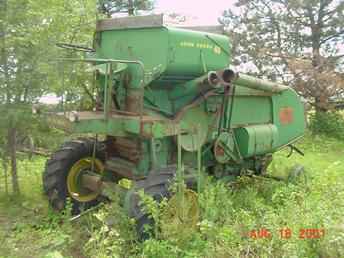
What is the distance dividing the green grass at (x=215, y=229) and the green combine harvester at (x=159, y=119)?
286 millimetres

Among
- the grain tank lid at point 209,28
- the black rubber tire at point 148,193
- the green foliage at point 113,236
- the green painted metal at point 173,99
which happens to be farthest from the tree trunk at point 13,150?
the grain tank lid at point 209,28

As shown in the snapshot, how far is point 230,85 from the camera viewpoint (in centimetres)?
505

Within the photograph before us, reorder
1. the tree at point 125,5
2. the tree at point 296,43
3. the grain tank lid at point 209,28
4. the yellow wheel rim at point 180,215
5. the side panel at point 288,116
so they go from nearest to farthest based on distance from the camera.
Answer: the yellow wheel rim at point 180,215
the grain tank lid at point 209,28
the side panel at point 288,116
the tree at point 296,43
the tree at point 125,5

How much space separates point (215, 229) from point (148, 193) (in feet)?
2.53

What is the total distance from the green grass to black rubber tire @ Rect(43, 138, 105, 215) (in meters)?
0.23

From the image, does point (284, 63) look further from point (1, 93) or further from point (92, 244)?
point (92, 244)

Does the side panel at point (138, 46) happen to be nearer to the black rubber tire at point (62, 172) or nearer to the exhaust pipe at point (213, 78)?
the exhaust pipe at point (213, 78)

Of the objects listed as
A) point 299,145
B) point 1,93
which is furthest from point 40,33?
point 299,145

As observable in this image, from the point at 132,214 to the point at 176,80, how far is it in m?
1.72

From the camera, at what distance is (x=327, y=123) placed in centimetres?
1236

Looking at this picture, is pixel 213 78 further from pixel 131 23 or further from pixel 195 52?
pixel 131 23

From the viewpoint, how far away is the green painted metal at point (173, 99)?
14.8ft
